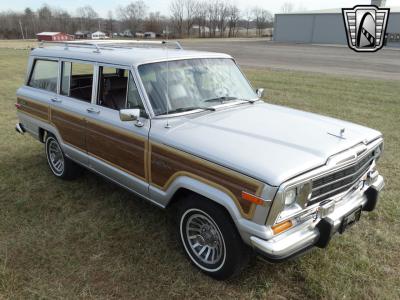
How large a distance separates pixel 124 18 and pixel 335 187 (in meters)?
104

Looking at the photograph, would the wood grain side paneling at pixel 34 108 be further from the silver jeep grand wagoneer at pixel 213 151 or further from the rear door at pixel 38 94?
the silver jeep grand wagoneer at pixel 213 151

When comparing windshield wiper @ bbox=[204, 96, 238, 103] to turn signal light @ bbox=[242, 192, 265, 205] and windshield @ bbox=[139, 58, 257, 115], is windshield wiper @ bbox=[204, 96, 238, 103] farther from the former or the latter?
turn signal light @ bbox=[242, 192, 265, 205]

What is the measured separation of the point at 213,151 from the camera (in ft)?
9.55

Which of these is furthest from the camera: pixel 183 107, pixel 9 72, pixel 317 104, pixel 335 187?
pixel 9 72

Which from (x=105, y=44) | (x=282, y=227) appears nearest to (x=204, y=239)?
(x=282, y=227)

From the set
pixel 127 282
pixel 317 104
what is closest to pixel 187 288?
pixel 127 282

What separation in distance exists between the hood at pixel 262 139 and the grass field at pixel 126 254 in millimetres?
1190

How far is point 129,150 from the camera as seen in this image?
3.71 metres

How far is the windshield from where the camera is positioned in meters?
3.59

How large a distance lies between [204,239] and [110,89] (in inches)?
87.1

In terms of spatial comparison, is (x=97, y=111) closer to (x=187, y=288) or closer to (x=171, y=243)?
(x=171, y=243)

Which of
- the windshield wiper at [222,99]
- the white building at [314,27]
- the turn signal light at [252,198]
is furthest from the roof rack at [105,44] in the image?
the white building at [314,27]

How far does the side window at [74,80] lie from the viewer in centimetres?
470

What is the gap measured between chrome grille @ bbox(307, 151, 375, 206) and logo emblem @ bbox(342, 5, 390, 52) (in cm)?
1814
